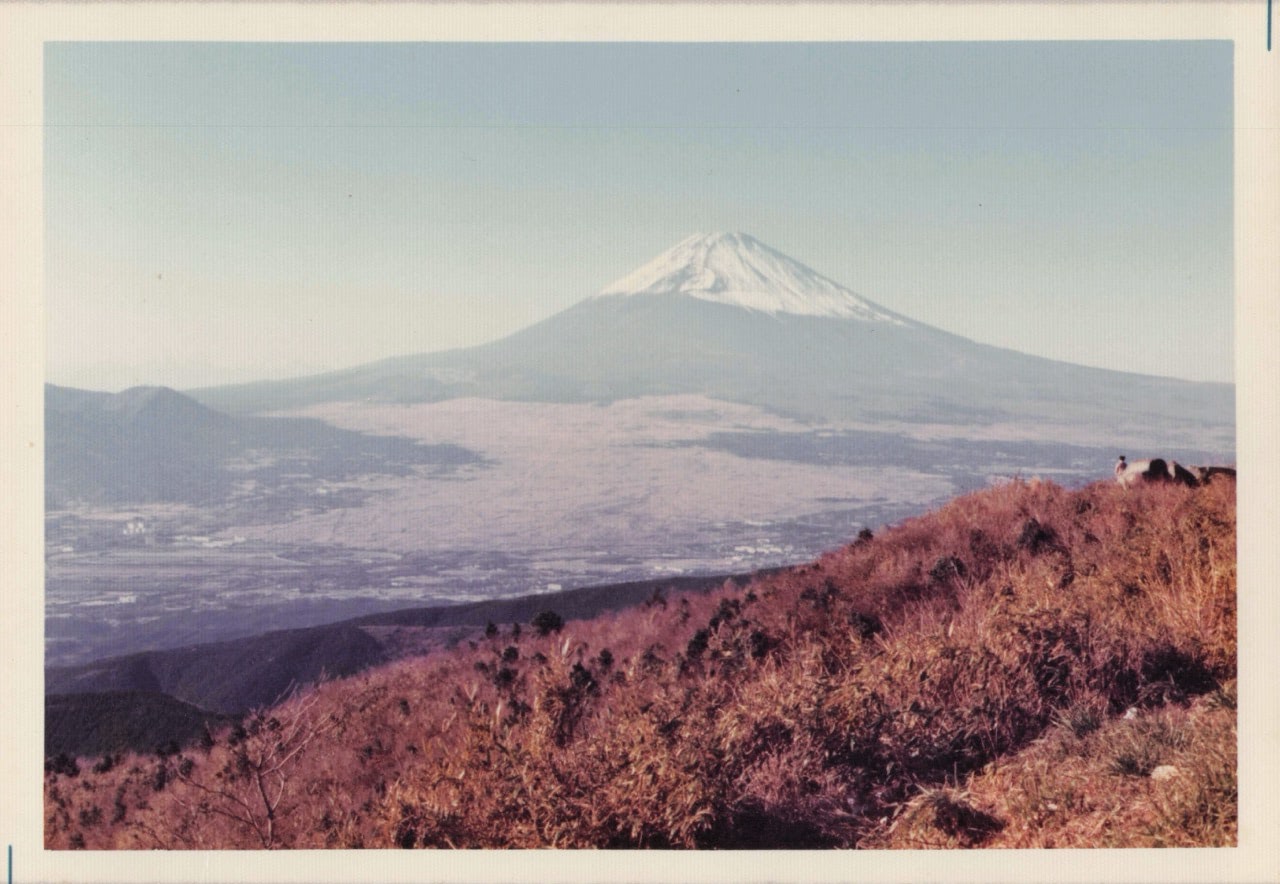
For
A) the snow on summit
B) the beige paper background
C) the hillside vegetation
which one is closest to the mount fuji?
the snow on summit

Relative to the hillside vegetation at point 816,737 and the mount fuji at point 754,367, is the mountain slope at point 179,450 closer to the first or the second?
the mount fuji at point 754,367

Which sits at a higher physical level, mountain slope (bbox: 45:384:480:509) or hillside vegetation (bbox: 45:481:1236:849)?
mountain slope (bbox: 45:384:480:509)

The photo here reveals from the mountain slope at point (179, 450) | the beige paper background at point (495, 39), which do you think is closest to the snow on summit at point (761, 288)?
the mountain slope at point (179, 450)

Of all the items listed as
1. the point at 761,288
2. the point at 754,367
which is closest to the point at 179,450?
the point at 754,367

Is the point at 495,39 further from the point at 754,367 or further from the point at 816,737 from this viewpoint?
the point at 754,367

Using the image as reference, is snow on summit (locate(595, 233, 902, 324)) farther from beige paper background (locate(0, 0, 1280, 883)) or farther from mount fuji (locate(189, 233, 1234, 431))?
beige paper background (locate(0, 0, 1280, 883))
